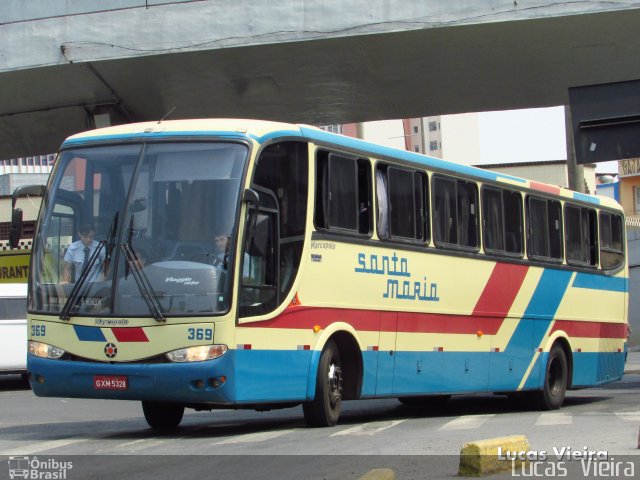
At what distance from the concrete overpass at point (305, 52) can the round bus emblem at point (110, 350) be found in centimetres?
897

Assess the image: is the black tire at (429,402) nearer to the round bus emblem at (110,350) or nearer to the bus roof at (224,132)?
the bus roof at (224,132)

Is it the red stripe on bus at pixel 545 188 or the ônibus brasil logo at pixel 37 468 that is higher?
the red stripe on bus at pixel 545 188

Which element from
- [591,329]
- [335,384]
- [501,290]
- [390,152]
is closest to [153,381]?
[335,384]

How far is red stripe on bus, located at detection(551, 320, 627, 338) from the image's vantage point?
1786cm

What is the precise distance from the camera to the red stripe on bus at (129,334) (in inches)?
436

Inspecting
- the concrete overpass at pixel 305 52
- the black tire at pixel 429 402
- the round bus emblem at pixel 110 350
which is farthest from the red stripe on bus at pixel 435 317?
the concrete overpass at pixel 305 52

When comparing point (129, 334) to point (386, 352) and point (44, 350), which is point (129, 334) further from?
point (386, 352)

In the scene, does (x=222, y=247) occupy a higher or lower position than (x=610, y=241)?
lower

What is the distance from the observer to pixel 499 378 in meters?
16.1

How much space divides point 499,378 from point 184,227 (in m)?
6.37

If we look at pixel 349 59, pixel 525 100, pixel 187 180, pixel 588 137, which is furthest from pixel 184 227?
pixel 525 100

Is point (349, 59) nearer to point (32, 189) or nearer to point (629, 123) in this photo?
point (629, 123)

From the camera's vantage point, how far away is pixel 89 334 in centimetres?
1130

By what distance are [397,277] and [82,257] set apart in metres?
3.88
